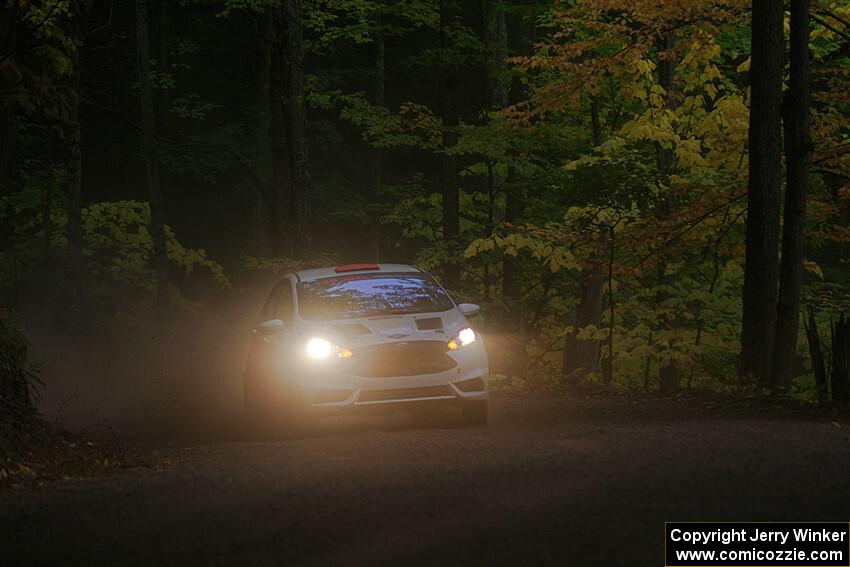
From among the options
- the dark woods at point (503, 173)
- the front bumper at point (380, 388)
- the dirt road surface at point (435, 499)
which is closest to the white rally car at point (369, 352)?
the front bumper at point (380, 388)

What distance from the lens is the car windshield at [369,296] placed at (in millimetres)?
12766

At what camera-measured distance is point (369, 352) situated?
1207 cm

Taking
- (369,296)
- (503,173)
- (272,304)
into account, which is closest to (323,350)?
(369,296)

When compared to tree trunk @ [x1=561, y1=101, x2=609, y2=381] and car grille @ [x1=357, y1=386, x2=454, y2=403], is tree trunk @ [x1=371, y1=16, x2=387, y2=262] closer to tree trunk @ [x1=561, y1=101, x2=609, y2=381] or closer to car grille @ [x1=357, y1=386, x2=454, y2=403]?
tree trunk @ [x1=561, y1=101, x2=609, y2=381]

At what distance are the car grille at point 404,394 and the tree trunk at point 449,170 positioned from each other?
12.8 meters

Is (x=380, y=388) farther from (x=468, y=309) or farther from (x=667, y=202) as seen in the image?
(x=667, y=202)

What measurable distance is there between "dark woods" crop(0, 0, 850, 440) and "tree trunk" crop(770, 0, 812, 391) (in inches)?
1.3

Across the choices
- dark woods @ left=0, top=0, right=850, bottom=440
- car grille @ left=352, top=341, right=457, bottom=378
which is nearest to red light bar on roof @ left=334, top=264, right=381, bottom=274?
car grille @ left=352, top=341, right=457, bottom=378

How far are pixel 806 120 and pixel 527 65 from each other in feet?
23.9

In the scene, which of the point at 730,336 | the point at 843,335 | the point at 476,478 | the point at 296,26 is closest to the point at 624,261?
the point at 730,336

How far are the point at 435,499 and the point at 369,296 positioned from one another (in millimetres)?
5576

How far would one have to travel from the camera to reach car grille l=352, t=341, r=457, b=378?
1204cm

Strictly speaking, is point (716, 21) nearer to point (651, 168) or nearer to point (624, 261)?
point (651, 168)

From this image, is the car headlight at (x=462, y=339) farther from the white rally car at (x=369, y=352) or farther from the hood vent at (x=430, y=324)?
the hood vent at (x=430, y=324)
